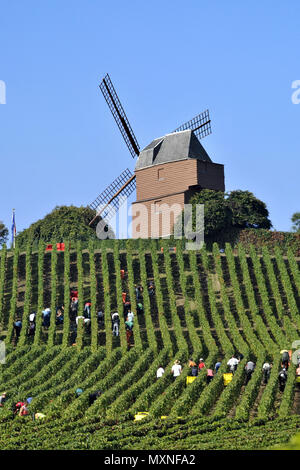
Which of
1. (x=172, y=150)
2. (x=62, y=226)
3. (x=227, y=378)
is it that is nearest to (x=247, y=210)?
(x=172, y=150)

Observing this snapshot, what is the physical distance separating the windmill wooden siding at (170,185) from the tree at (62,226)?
251 inches

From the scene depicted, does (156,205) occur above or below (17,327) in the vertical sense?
above

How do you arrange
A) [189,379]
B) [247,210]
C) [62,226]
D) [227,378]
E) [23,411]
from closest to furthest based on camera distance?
1. [23,411]
2. [189,379]
3. [227,378]
4. [247,210]
5. [62,226]

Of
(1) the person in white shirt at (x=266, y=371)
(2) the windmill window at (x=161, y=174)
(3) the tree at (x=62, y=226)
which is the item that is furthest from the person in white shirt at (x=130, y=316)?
(3) the tree at (x=62, y=226)

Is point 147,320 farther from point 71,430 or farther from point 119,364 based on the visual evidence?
point 71,430

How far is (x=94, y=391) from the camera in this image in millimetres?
27906

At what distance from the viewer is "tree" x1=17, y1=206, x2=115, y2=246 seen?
218 ft

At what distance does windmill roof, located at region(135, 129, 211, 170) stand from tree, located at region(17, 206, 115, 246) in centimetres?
769

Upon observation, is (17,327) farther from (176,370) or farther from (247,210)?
(247,210)

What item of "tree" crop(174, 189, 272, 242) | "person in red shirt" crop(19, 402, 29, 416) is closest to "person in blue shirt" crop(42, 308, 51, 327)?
"person in red shirt" crop(19, 402, 29, 416)

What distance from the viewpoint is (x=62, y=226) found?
6725 cm

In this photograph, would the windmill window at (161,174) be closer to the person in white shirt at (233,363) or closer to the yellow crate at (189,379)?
the person in white shirt at (233,363)

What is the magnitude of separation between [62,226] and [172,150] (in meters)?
12.4

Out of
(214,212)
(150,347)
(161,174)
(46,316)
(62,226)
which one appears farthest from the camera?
(62,226)
